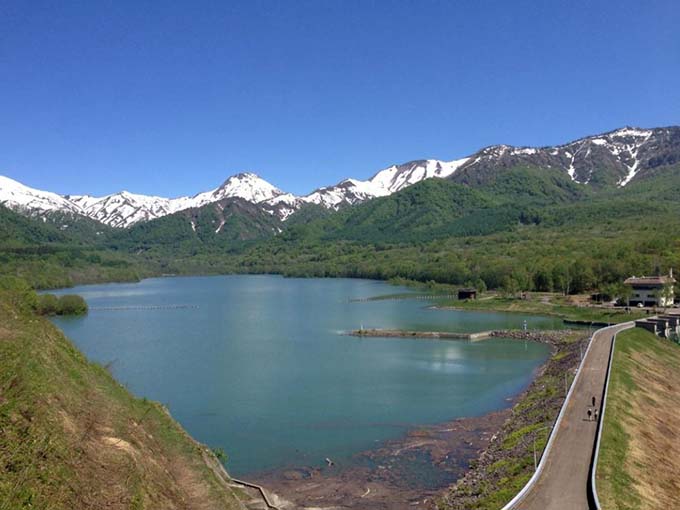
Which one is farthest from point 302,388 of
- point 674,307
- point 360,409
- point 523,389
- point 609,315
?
point 674,307

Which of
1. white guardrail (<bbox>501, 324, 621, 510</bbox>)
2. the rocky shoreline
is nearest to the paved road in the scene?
white guardrail (<bbox>501, 324, 621, 510</bbox>)

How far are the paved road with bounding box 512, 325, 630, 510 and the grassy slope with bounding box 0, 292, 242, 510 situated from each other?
9164mm

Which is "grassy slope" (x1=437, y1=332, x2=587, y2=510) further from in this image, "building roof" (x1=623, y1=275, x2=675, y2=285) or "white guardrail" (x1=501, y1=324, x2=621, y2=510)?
"building roof" (x1=623, y1=275, x2=675, y2=285)

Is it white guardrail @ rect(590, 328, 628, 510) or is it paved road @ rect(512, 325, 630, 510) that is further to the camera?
paved road @ rect(512, 325, 630, 510)

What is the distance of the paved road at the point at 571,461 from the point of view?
51.7 ft

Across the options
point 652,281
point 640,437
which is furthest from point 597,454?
point 652,281

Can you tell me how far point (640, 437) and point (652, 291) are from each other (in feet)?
167

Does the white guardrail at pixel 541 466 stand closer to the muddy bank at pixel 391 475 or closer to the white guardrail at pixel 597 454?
the white guardrail at pixel 597 454

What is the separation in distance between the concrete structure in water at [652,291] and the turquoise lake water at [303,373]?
1083 centimetres

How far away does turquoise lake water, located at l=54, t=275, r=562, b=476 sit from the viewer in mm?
29484

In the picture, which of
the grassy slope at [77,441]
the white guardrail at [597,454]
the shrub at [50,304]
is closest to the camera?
the grassy slope at [77,441]

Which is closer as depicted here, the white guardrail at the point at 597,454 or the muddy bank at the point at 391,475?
the white guardrail at the point at 597,454

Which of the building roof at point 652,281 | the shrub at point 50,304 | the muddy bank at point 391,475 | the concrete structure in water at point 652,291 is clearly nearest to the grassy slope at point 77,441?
the muddy bank at point 391,475

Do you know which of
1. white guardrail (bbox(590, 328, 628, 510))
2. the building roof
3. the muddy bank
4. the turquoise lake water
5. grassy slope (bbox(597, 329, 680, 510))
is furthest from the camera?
the building roof
